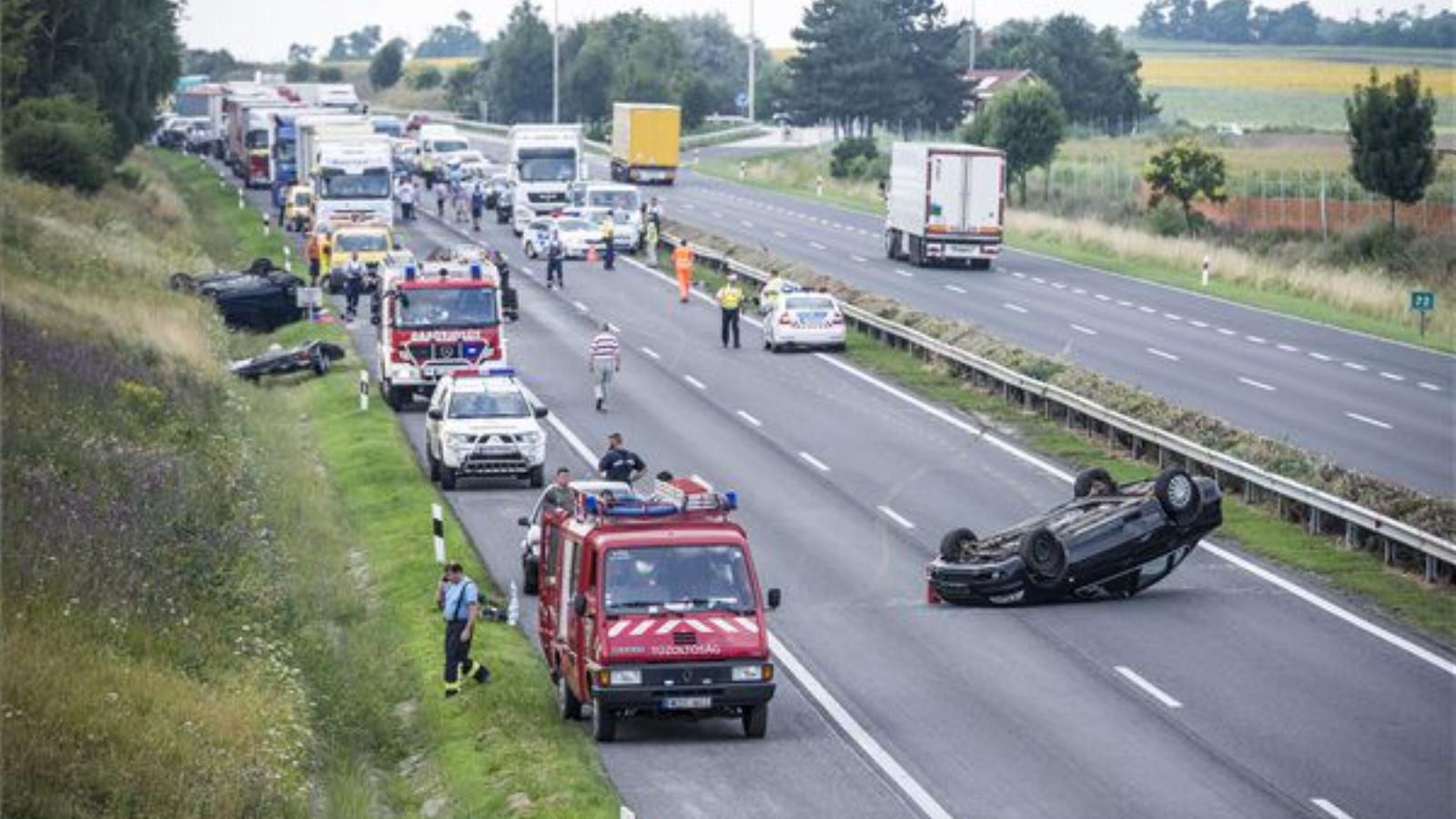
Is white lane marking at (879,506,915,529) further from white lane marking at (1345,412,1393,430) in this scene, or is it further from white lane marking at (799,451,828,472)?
white lane marking at (1345,412,1393,430)

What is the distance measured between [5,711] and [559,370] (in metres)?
34.3

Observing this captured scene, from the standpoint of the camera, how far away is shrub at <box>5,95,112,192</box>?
80.0 meters

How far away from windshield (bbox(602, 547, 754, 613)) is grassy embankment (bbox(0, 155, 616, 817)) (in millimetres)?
1493

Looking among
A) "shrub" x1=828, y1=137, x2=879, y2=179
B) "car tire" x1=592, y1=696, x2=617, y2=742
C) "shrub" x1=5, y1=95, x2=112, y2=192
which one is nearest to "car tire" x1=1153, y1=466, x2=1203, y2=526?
"car tire" x1=592, y1=696, x2=617, y2=742

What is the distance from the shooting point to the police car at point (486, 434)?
39.4 meters

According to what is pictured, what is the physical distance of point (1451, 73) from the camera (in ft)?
608

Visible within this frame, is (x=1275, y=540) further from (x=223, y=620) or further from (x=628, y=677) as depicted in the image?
(x=223, y=620)

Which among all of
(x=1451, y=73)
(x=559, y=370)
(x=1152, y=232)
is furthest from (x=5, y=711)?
(x=1451, y=73)

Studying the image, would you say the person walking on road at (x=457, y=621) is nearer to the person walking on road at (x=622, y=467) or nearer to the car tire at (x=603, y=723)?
the car tire at (x=603, y=723)

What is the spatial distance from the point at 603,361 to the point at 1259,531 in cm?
1620

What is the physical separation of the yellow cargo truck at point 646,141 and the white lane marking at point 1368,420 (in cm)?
6573

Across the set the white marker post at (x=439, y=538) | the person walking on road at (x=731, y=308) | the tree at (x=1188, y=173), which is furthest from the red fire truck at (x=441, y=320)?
the tree at (x=1188, y=173)

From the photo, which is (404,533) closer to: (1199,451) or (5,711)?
(1199,451)

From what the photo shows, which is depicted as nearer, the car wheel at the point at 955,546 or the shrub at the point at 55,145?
the car wheel at the point at 955,546
